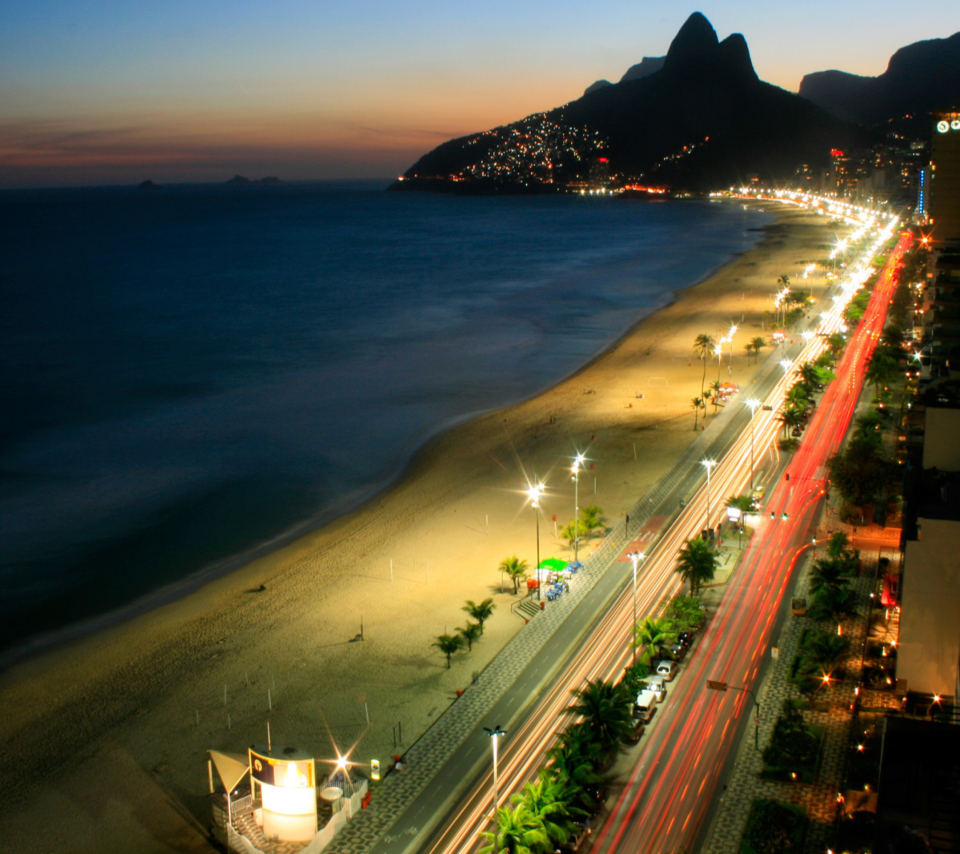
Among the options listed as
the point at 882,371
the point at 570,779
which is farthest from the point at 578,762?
the point at 882,371

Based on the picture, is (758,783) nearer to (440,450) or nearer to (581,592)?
(581,592)

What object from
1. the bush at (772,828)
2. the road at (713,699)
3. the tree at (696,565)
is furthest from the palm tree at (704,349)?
the bush at (772,828)

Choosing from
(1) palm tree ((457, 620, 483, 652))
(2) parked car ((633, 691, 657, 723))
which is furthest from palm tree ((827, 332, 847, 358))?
(2) parked car ((633, 691, 657, 723))

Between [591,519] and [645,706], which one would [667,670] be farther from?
[591,519]

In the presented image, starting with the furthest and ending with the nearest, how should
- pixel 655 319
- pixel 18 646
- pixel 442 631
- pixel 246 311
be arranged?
pixel 246 311
pixel 655 319
pixel 18 646
pixel 442 631

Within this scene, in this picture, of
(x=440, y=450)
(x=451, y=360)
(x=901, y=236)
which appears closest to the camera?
(x=440, y=450)

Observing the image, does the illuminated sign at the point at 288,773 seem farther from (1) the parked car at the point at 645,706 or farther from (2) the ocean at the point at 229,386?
(2) the ocean at the point at 229,386

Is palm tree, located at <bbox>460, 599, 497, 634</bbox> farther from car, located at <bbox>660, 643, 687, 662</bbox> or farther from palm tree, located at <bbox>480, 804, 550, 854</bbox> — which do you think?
palm tree, located at <bbox>480, 804, 550, 854</bbox>

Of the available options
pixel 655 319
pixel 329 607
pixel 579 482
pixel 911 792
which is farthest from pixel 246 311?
pixel 911 792
